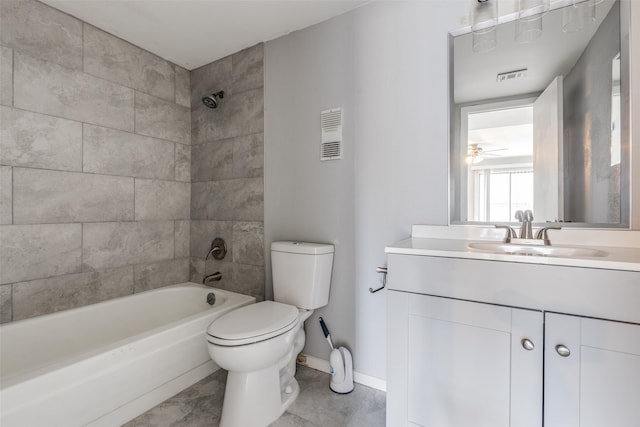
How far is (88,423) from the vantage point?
124cm

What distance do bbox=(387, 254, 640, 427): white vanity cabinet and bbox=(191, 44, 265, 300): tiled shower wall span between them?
1.22 m

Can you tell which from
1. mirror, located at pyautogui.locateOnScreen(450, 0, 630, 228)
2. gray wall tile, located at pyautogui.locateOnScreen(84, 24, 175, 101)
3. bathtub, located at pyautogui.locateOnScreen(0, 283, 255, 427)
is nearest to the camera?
bathtub, located at pyautogui.locateOnScreen(0, 283, 255, 427)

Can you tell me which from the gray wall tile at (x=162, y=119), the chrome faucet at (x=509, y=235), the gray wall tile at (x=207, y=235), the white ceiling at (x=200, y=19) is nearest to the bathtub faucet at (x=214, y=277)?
the gray wall tile at (x=207, y=235)

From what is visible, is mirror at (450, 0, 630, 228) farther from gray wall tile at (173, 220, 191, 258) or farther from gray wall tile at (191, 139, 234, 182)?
gray wall tile at (173, 220, 191, 258)

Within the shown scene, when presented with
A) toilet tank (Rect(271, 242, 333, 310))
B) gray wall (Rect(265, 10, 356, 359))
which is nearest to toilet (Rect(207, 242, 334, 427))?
toilet tank (Rect(271, 242, 333, 310))

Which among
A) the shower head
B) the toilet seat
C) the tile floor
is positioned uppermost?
the shower head

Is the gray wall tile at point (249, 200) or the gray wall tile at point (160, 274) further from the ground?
the gray wall tile at point (249, 200)

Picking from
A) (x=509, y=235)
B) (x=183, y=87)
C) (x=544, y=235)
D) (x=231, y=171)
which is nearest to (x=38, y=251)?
(x=231, y=171)

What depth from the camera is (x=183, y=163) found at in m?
2.50

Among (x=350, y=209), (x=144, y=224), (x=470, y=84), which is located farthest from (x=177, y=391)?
(x=470, y=84)

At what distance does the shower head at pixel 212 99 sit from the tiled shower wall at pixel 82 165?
38 cm

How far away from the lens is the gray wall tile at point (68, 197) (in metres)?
1.65

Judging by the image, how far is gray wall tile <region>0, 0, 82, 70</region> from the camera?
5.22ft

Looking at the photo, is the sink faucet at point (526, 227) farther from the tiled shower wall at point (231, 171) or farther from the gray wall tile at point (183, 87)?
the gray wall tile at point (183, 87)
